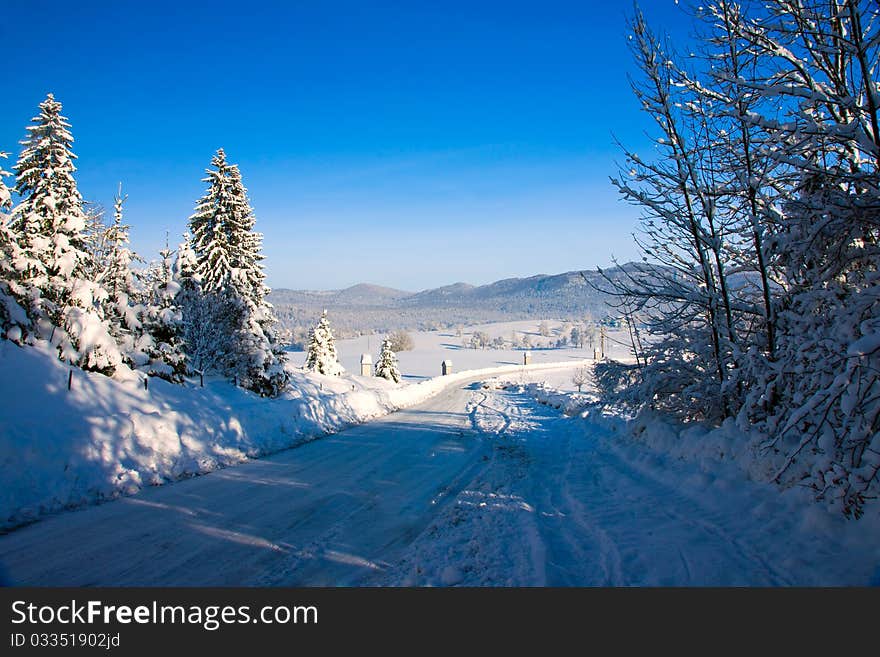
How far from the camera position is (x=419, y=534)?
5348 millimetres

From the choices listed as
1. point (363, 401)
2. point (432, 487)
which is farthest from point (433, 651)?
point (363, 401)

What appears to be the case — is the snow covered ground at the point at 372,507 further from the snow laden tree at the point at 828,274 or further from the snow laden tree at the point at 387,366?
the snow laden tree at the point at 387,366

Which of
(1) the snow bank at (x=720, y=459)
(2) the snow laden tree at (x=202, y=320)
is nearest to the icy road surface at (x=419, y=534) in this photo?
(1) the snow bank at (x=720, y=459)

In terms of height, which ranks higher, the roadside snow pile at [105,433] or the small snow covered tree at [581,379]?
the roadside snow pile at [105,433]

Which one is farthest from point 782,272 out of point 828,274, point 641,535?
point 641,535

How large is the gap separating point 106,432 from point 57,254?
7.31m

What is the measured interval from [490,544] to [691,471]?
407 centimetres

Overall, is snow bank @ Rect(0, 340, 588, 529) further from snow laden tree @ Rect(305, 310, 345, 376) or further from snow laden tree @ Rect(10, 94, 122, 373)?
snow laden tree @ Rect(305, 310, 345, 376)

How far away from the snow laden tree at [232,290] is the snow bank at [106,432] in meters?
5.12

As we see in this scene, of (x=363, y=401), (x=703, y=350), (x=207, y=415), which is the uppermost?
(x=703, y=350)

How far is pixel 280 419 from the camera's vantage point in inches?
514

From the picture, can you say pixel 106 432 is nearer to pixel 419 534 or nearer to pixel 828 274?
pixel 419 534

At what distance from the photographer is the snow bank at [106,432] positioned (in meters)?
6.30

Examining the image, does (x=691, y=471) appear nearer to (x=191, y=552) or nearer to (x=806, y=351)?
(x=806, y=351)
